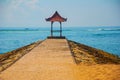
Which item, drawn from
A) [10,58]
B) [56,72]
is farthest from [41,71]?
[10,58]

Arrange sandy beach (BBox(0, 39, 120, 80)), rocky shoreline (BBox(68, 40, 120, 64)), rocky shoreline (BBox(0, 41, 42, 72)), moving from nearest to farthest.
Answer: sandy beach (BBox(0, 39, 120, 80)) < rocky shoreline (BBox(0, 41, 42, 72)) < rocky shoreline (BBox(68, 40, 120, 64))

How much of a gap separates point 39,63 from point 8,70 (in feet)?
6.35

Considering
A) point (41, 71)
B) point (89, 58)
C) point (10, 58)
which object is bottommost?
point (10, 58)

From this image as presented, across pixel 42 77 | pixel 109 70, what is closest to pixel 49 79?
pixel 42 77

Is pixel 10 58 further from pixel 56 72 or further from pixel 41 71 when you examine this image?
pixel 56 72

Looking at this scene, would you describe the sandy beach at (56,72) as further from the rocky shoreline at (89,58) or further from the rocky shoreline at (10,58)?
the rocky shoreline at (89,58)

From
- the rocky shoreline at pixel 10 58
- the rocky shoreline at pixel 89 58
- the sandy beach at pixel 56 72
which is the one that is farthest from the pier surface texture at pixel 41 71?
the rocky shoreline at pixel 89 58

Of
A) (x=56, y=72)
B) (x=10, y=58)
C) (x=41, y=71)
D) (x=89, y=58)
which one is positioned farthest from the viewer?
(x=10, y=58)

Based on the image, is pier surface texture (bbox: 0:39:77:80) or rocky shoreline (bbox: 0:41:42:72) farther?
rocky shoreline (bbox: 0:41:42:72)

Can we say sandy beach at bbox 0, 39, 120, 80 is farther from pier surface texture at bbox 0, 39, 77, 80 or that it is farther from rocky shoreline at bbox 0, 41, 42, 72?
rocky shoreline at bbox 0, 41, 42, 72

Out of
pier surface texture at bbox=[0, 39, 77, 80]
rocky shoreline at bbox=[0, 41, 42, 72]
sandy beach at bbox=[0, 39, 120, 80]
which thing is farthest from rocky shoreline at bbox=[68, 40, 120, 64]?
rocky shoreline at bbox=[0, 41, 42, 72]

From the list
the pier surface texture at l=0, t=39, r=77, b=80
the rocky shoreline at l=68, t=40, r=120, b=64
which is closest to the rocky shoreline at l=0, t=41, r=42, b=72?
→ the pier surface texture at l=0, t=39, r=77, b=80

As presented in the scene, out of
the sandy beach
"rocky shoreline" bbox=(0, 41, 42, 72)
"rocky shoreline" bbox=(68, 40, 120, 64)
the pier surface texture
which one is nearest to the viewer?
the pier surface texture

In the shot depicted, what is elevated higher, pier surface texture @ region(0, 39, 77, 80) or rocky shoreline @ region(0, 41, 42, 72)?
pier surface texture @ region(0, 39, 77, 80)
